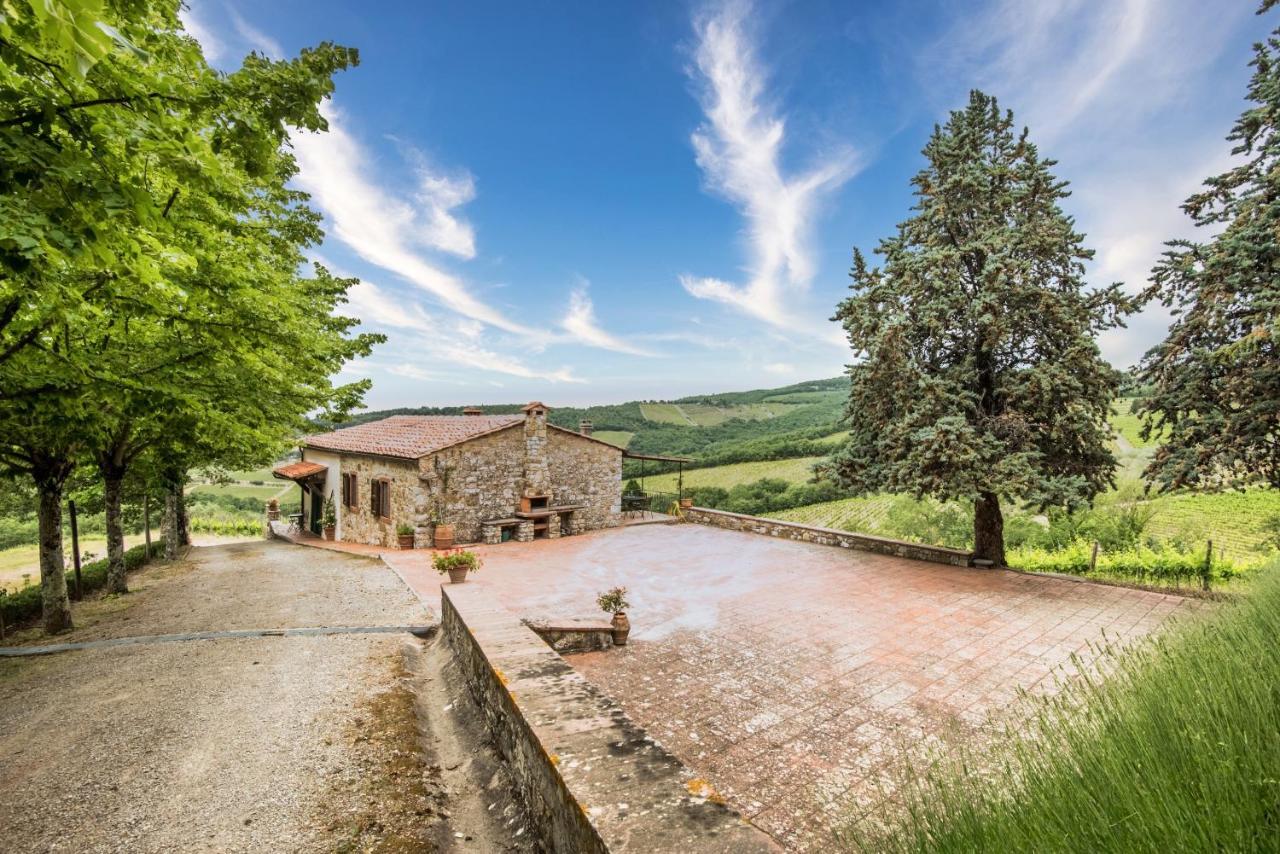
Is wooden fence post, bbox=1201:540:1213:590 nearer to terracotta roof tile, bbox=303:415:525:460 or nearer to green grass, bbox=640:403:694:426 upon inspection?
terracotta roof tile, bbox=303:415:525:460

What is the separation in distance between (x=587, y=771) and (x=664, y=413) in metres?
56.9

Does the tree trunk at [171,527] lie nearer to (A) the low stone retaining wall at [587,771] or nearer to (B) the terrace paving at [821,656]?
(B) the terrace paving at [821,656]

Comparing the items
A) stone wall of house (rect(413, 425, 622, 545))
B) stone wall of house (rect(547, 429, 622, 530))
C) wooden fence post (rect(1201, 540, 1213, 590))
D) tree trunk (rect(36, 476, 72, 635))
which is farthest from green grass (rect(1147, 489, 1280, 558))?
tree trunk (rect(36, 476, 72, 635))

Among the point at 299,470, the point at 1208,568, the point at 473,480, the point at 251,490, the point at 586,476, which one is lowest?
the point at 251,490

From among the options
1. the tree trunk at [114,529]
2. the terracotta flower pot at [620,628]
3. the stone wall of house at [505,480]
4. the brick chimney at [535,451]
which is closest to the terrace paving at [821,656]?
the terracotta flower pot at [620,628]

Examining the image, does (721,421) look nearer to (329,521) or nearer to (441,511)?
(329,521)

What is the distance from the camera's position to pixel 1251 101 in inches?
323

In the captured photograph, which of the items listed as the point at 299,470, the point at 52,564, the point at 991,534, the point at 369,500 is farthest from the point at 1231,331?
the point at 299,470

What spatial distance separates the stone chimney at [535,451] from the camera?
18.6 metres

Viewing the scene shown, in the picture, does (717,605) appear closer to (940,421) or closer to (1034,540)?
(940,421)

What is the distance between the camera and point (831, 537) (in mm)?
14133

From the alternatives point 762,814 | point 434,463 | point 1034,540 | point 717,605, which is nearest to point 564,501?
point 434,463

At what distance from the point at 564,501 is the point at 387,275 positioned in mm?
15782

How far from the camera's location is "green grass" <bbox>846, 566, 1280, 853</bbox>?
1.41 metres
